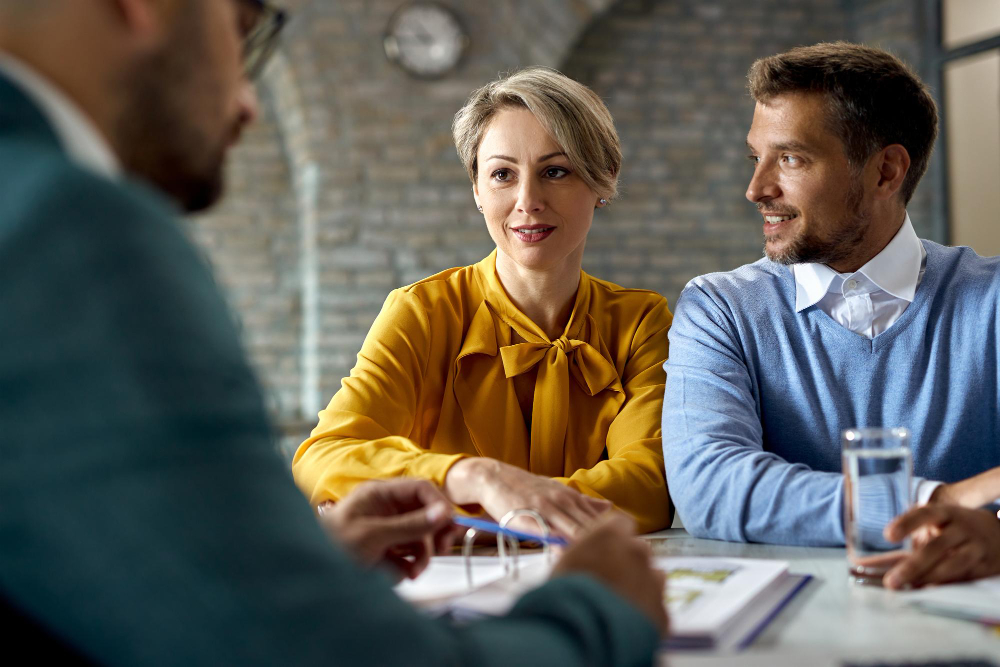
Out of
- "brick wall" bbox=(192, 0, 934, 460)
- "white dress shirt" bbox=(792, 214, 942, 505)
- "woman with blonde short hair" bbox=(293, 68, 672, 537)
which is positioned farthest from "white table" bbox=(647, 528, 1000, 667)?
"brick wall" bbox=(192, 0, 934, 460)

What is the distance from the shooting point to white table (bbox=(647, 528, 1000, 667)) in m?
0.72

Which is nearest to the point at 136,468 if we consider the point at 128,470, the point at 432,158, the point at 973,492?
the point at 128,470

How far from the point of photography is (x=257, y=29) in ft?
2.74

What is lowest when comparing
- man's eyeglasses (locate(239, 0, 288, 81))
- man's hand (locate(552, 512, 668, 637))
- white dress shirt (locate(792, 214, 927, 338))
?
man's hand (locate(552, 512, 668, 637))

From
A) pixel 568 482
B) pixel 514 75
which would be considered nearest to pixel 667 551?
pixel 568 482

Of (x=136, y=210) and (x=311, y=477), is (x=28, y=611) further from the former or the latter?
(x=311, y=477)

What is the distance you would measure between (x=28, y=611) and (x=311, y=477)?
3.48 feet

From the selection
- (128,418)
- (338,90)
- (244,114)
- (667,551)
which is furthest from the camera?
(338,90)

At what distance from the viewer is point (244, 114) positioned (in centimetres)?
83

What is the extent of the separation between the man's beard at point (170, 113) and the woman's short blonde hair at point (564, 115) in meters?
1.26

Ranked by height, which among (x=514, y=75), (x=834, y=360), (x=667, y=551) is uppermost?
(x=514, y=75)

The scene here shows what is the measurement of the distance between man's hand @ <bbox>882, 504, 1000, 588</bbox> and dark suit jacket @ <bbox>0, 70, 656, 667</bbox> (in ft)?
2.20

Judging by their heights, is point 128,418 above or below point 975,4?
below

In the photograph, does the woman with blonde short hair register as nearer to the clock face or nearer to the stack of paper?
the stack of paper
